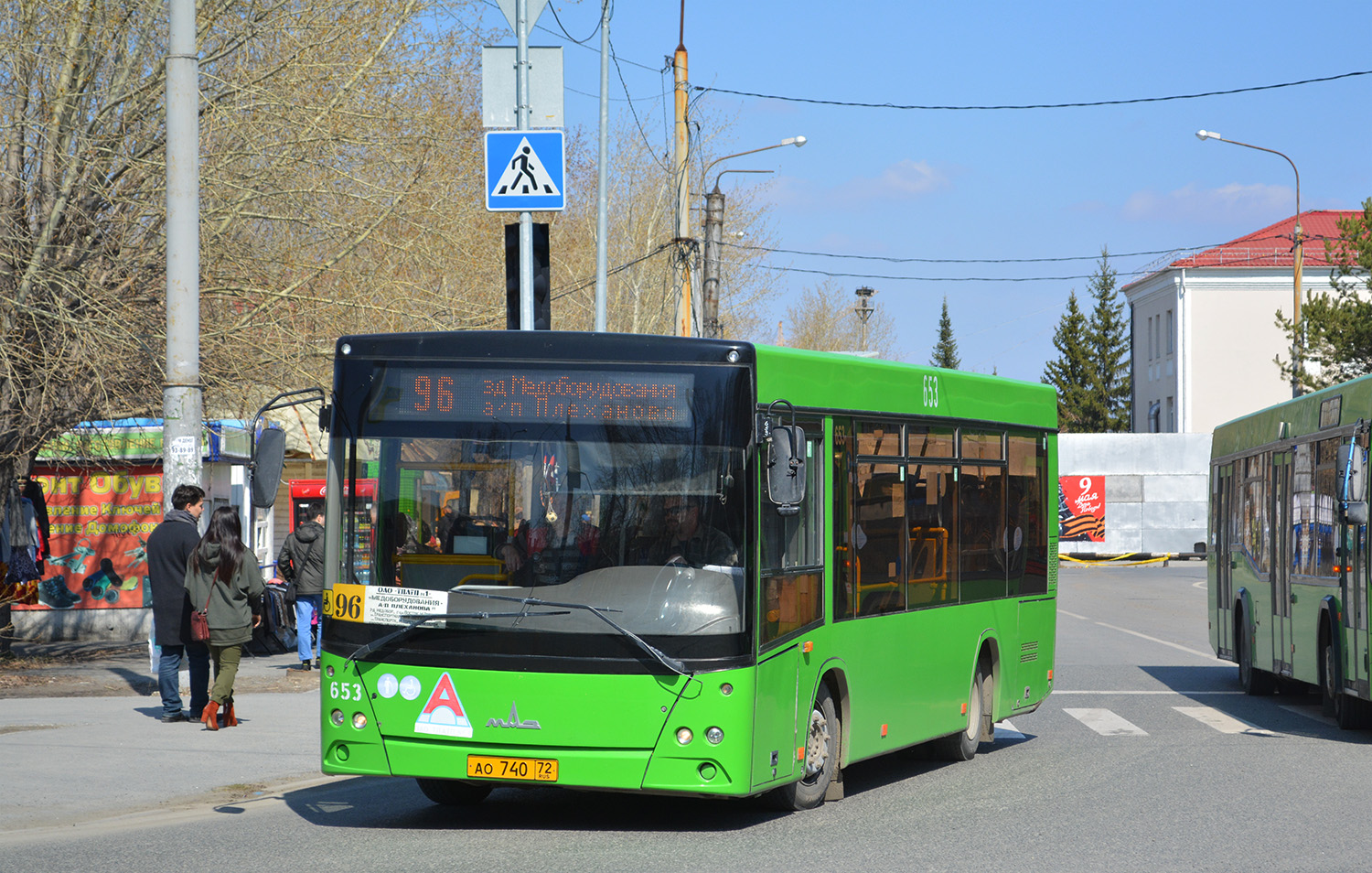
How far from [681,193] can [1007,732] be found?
15771 mm

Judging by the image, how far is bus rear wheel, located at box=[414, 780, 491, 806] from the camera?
910 centimetres

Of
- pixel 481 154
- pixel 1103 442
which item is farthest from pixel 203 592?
pixel 1103 442

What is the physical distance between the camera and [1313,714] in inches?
580

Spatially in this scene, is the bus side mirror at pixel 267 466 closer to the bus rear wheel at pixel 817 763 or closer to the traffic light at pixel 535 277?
the bus rear wheel at pixel 817 763

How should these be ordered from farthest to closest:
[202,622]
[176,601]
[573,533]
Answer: [176,601], [202,622], [573,533]

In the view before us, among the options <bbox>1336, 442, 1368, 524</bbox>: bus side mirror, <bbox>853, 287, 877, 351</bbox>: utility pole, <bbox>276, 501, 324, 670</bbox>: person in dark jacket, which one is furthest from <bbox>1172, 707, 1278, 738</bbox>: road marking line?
<bbox>853, 287, 877, 351</bbox>: utility pole

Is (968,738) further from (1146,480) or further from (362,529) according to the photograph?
(1146,480)

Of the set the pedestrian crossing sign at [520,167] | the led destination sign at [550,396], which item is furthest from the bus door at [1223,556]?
the led destination sign at [550,396]

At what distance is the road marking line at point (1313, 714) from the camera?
1399cm

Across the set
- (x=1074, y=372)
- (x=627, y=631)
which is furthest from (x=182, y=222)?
(x=1074, y=372)

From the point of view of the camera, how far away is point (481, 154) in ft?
73.9

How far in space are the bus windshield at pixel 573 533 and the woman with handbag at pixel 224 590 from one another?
4.29 metres

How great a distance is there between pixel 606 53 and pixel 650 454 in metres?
17.7

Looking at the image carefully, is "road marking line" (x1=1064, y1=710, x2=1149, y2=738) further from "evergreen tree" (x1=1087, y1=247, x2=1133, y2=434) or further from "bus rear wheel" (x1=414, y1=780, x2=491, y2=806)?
"evergreen tree" (x1=1087, y1=247, x2=1133, y2=434)
